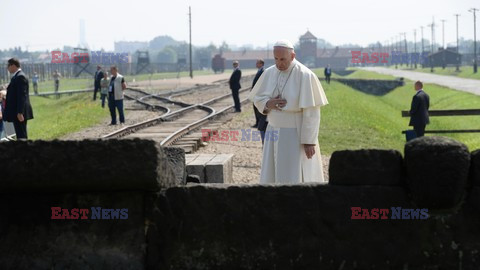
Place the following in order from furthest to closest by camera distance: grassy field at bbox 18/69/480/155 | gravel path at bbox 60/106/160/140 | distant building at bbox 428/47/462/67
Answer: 1. distant building at bbox 428/47/462/67
2. gravel path at bbox 60/106/160/140
3. grassy field at bbox 18/69/480/155

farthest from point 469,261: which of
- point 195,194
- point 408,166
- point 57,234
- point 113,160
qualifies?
point 57,234

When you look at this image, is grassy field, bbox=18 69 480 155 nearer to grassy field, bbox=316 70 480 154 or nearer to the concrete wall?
grassy field, bbox=316 70 480 154

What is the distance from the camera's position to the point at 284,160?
5.96 meters

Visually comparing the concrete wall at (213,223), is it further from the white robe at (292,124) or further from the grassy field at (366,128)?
the grassy field at (366,128)

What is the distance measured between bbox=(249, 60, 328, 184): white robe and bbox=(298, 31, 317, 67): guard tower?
604 ft

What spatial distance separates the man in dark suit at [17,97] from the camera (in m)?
11.5

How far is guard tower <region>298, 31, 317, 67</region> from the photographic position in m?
190

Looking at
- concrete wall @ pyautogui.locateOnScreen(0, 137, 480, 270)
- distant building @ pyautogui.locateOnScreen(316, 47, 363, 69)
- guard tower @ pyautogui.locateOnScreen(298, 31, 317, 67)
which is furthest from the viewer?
distant building @ pyautogui.locateOnScreen(316, 47, 363, 69)

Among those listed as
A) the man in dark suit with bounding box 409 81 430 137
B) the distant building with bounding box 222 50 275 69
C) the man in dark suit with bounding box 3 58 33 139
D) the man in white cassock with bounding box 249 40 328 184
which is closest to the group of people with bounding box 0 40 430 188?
the man in white cassock with bounding box 249 40 328 184

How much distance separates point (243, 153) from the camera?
14.5 meters

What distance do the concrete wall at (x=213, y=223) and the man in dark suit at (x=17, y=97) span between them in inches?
340

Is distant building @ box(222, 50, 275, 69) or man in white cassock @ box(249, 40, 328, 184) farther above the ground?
distant building @ box(222, 50, 275, 69)

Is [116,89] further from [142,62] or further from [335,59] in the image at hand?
[335,59]

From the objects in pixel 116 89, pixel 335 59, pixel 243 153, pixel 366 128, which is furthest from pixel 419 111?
pixel 335 59
